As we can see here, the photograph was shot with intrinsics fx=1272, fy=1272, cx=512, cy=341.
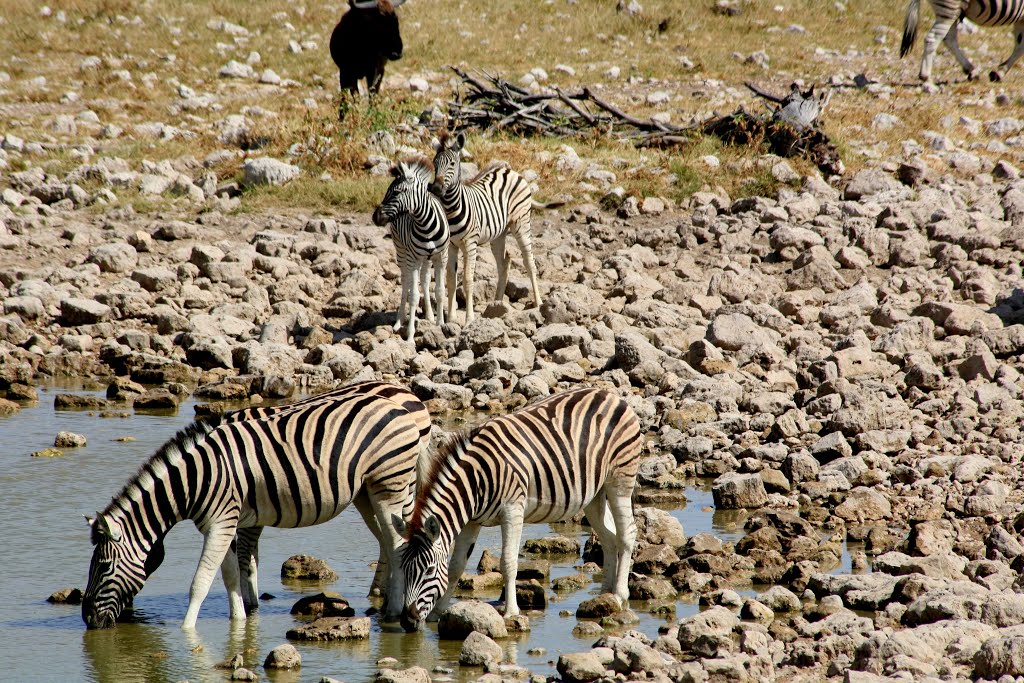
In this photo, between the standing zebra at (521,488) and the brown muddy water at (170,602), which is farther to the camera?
the standing zebra at (521,488)

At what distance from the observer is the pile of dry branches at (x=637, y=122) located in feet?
66.8

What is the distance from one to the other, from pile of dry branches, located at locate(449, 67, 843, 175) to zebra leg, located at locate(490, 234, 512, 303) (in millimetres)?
5876

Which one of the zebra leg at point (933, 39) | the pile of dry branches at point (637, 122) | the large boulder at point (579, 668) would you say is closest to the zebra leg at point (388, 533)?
the large boulder at point (579, 668)

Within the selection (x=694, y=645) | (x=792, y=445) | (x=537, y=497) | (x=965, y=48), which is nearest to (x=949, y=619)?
(x=694, y=645)

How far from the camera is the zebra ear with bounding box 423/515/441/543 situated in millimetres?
7102

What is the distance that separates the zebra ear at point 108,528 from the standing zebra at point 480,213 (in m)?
7.67

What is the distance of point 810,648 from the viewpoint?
21.3ft

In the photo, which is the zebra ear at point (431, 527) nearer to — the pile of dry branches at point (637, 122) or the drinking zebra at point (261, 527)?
the drinking zebra at point (261, 527)

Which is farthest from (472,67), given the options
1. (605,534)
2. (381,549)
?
(381,549)

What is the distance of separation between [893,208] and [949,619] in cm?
1190

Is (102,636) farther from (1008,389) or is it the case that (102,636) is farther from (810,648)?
(1008,389)

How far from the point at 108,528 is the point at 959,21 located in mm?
23560

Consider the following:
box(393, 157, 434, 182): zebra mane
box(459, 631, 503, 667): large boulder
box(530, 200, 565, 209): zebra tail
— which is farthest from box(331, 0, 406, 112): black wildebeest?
box(459, 631, 503, 667): large boulder

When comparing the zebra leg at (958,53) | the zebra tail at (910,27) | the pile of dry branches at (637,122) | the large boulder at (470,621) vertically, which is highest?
the zebra tail at (910,27)
